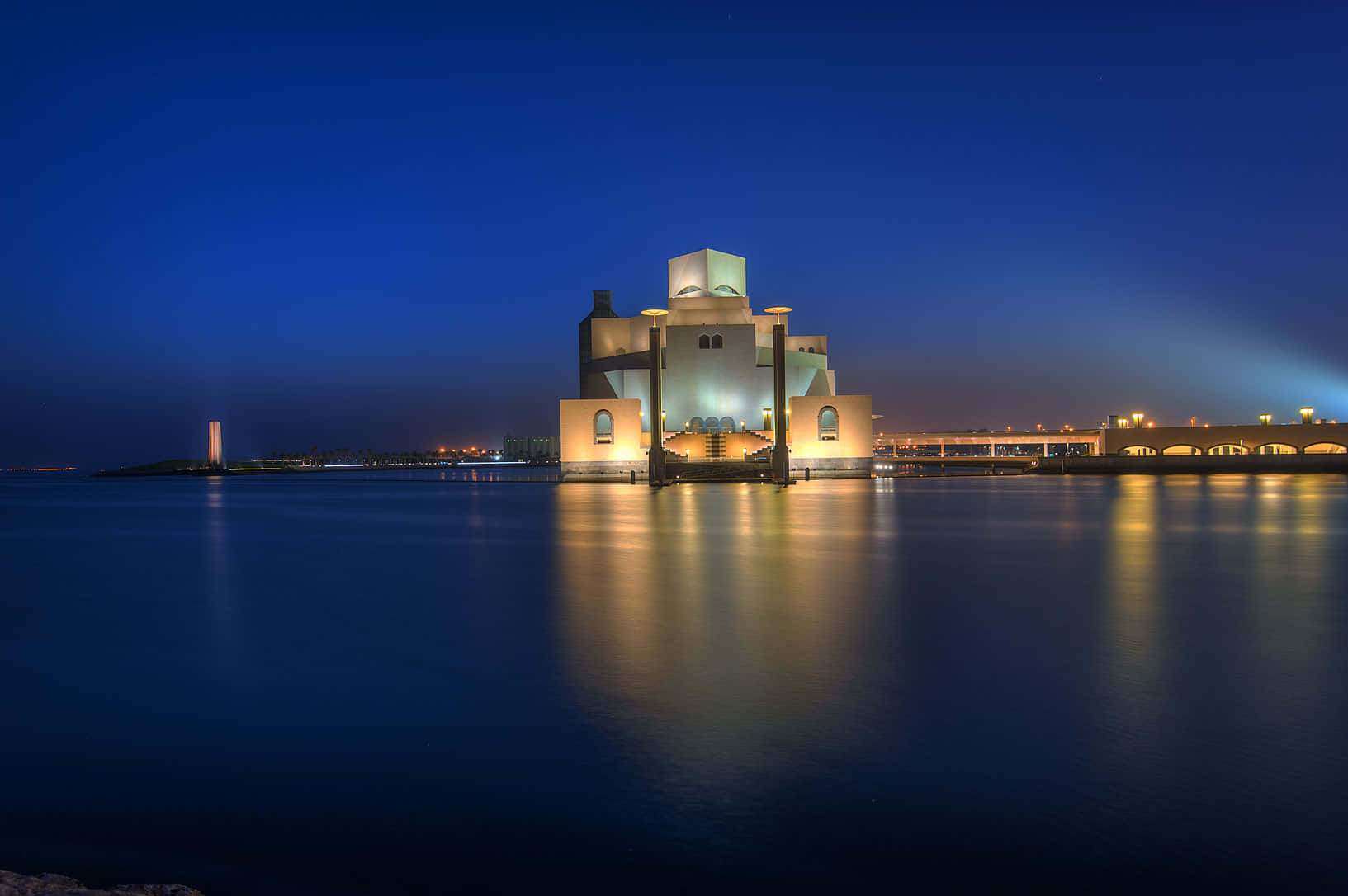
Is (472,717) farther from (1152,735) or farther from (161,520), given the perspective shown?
(161,520)

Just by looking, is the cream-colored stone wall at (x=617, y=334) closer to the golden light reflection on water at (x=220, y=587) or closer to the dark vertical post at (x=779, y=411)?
the dark vertical post at (x=779, y=411)

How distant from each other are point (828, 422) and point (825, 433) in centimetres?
82

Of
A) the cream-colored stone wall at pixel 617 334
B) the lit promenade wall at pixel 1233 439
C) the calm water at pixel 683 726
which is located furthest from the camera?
the cream-colored stone wall at pixel 617 334

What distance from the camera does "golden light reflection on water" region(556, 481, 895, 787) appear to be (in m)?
5.15

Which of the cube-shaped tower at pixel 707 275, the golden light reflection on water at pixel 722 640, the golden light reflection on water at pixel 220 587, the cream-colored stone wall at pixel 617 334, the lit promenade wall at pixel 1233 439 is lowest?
the golden light reflection on water at pixel 220 587

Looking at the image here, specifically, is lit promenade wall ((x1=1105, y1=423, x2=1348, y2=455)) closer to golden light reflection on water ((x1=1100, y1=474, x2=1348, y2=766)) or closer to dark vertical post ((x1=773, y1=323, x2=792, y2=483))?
A: dark vertical post ((x1=773, y1=323, x2=792, y2=483))

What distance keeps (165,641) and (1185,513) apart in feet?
84.3

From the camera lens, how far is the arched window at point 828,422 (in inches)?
2489

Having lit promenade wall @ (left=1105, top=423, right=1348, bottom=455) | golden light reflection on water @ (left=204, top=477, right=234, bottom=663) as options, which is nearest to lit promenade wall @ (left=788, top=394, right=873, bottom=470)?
lit promenade wall @ (left=1105, top=423, right=1348, bottom=455)

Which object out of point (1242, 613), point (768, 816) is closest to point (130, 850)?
point (768, 816)

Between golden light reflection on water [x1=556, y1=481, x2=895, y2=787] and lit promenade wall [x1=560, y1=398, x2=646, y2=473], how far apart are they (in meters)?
44.4

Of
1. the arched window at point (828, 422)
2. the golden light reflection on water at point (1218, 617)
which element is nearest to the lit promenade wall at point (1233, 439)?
the arched window at point (828, 422)

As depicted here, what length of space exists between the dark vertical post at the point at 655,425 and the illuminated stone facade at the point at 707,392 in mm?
9062

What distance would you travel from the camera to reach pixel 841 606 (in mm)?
9750
